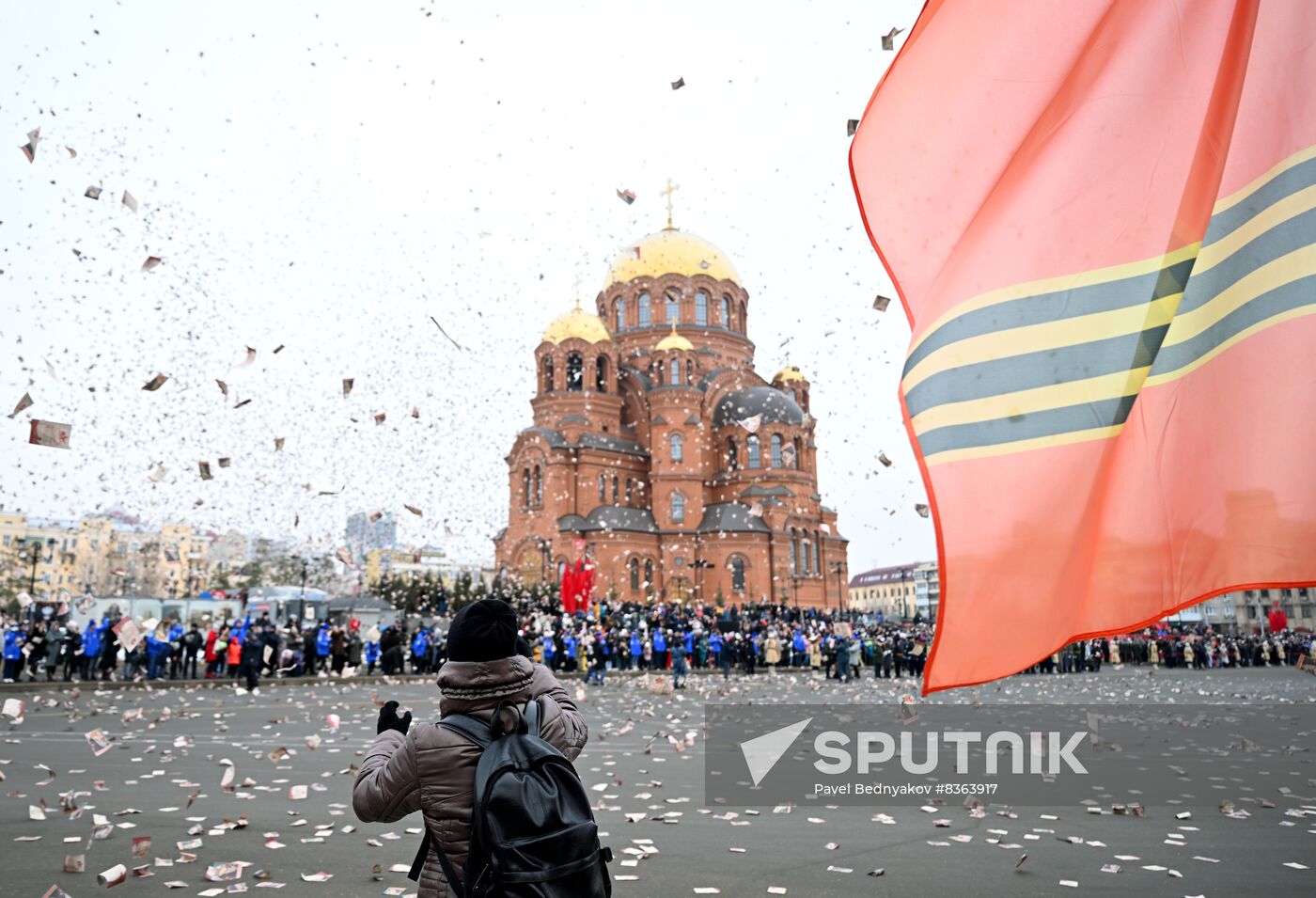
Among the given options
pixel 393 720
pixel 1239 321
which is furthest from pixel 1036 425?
pixel 393 720

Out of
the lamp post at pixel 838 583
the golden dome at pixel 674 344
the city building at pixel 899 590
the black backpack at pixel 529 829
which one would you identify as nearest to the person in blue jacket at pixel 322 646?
the black backpack at pixel 529 829

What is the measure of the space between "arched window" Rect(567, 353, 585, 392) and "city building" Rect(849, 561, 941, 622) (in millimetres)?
82715

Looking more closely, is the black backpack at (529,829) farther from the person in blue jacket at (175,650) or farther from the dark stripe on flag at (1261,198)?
the person in blue jacket at (175,650)

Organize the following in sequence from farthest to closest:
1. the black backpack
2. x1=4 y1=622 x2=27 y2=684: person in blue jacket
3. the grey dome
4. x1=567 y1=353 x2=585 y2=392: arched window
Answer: the grey dome → x1=567 y1=353 x2=585 y2=392: arched window → x1=4 y1=622 x2=27 y2=684: person in blue jacket → the black backpack

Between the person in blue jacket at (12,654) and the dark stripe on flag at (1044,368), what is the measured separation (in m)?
22.2

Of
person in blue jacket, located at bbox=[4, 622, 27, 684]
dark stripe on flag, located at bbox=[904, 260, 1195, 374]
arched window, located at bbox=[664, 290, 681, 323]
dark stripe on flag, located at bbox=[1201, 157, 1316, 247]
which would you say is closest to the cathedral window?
arched window, located at bbox=[664, 290, 681, 323]

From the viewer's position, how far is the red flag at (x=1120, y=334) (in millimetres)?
2689

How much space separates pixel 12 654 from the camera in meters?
19.8

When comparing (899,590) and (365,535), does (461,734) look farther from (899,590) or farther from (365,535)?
(899,590)

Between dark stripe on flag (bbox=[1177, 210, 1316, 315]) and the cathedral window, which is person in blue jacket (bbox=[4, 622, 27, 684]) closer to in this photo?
dark stripe on flag (bbox=[1177, 210, 1316, 315])

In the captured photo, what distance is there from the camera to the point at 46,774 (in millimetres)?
8891

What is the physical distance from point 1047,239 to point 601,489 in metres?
51.2

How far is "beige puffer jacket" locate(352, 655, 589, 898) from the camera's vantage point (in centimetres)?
279

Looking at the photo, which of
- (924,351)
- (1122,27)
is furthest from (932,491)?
(1122,27)
